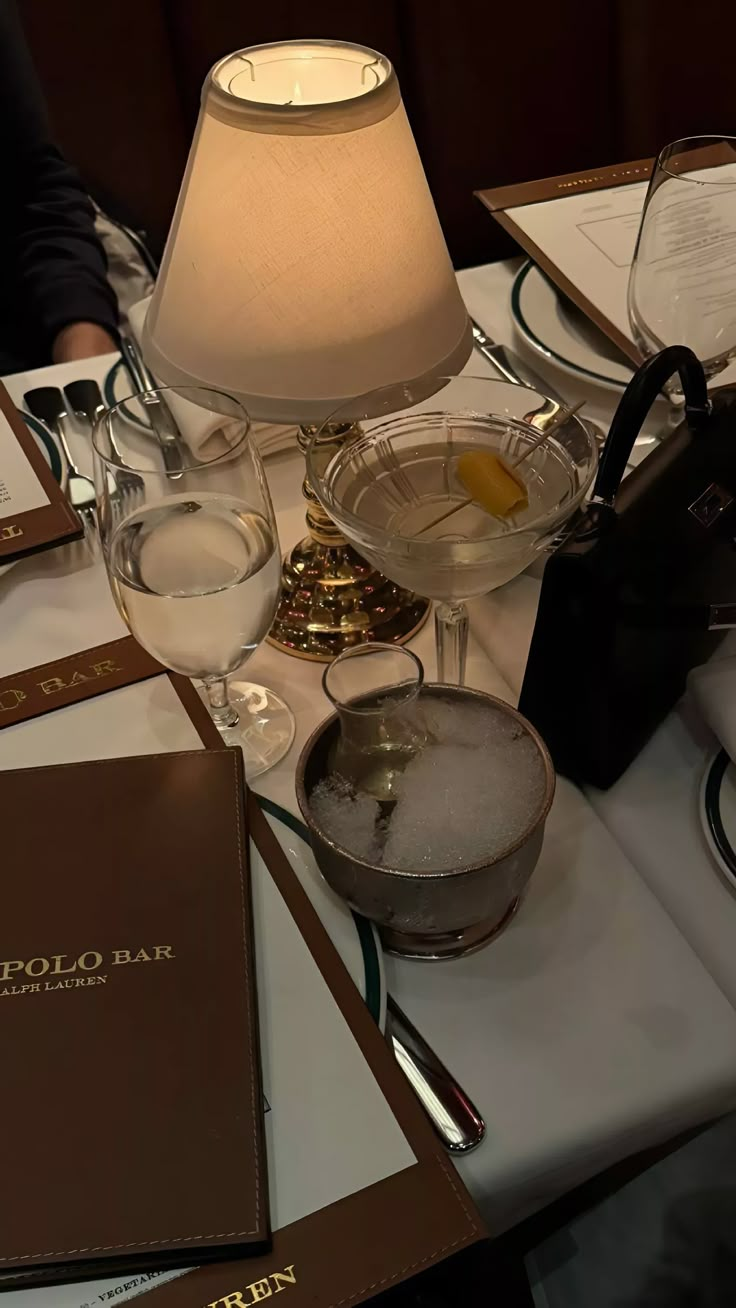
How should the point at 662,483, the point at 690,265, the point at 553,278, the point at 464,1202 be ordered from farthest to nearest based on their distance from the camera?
1. the point at 553,278
2. the point at 690,265
3. the point at 662,483
4. the point at 464,1202

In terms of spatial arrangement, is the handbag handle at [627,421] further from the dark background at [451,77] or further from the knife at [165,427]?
the dark background at [451,77]

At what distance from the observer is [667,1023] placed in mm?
460

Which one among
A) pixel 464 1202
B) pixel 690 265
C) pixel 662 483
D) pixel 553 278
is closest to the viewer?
pixel 464 1202

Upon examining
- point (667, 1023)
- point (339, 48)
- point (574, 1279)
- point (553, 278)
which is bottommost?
point (574, 1279)

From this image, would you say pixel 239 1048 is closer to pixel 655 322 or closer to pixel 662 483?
pixel 662 483

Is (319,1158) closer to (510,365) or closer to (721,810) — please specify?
(721,810)

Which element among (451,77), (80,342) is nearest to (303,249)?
(80,342)

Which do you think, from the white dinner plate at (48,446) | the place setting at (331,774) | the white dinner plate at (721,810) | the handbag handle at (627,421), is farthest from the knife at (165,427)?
the white dinner plate at (721,810)


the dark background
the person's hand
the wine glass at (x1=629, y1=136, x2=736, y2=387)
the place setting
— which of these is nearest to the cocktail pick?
the place setting

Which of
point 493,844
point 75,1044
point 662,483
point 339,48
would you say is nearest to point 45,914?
point 75,1044

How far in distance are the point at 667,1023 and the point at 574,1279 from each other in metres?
0.25

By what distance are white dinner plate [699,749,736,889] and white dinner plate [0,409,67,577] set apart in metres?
0.48

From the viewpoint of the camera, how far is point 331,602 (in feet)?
2.20

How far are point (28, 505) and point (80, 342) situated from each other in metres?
0.66
